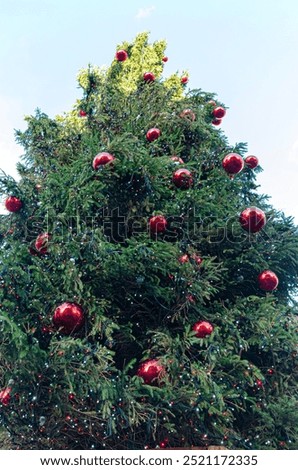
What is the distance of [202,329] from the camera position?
3559 mm

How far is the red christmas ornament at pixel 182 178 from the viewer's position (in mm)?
4188

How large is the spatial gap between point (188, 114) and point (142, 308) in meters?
2.36

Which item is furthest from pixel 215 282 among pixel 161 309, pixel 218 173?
pixel 218 173

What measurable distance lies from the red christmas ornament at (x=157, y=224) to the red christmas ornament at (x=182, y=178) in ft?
1.59

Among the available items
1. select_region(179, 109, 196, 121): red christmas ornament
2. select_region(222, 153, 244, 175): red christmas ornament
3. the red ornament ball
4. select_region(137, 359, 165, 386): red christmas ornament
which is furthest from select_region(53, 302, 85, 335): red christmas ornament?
select_region(179, 109, 196, 121): red christmas ornament

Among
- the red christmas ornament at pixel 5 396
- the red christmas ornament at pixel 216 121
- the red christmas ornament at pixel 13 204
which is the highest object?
the red christmas ornament at pixel 216 121

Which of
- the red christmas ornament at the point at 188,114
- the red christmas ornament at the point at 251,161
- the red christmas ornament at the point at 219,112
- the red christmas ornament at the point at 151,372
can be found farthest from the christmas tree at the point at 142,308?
the red christmas ornament at the point at 219,112

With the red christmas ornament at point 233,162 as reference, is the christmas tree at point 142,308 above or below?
below

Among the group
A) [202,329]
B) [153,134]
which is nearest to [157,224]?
[202,329]

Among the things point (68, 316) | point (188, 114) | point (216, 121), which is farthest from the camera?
point (216, 121)

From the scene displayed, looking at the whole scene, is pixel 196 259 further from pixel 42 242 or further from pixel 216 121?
pixel 216 121

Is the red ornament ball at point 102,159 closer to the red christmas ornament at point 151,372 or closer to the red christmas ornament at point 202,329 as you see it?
the red christmas ornament at point 202,329

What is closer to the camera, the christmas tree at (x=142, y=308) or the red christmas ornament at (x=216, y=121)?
the christmas tree at (x=142, y=308)
